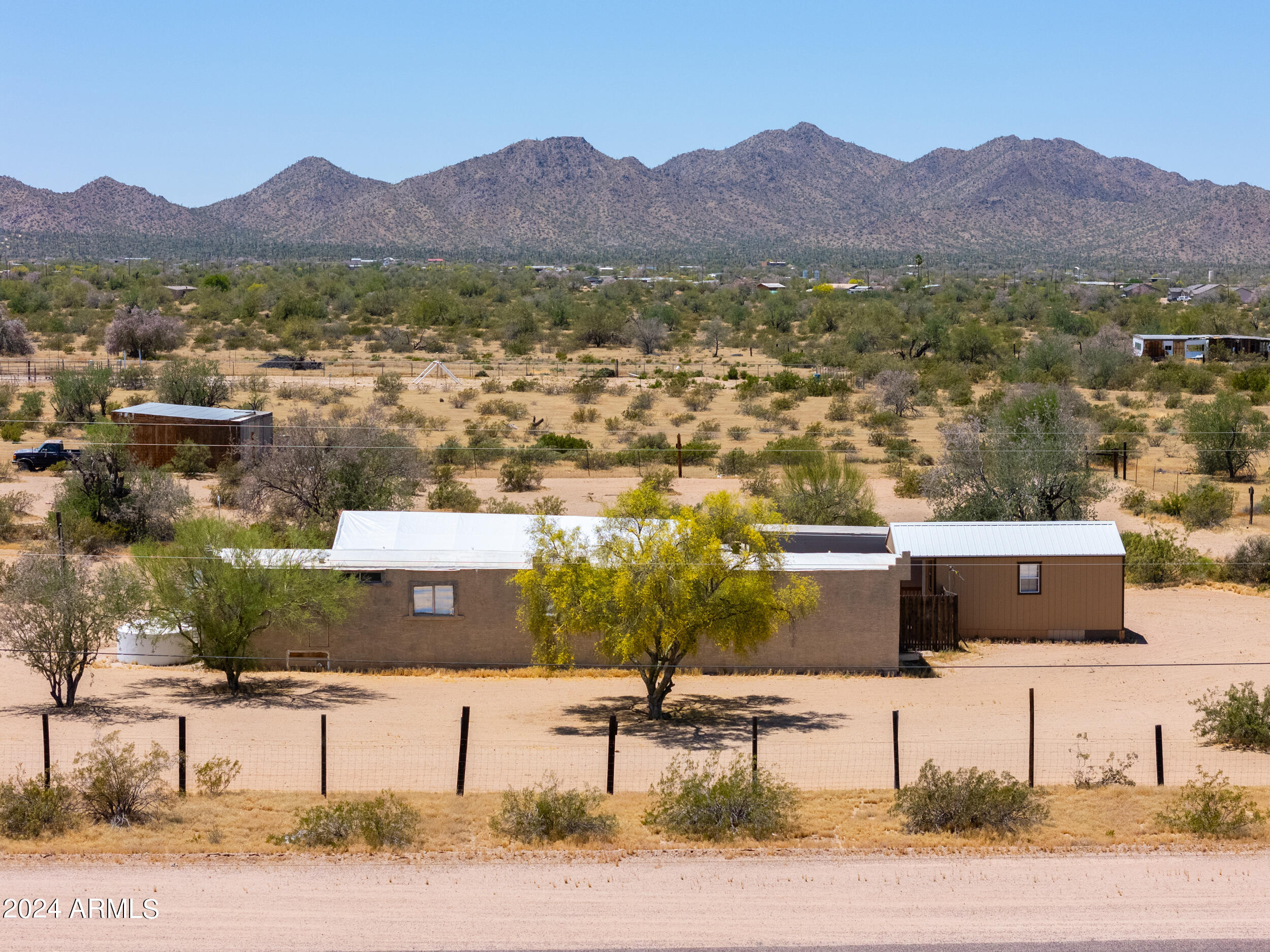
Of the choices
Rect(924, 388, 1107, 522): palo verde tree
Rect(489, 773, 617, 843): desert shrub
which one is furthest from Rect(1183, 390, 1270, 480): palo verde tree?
Rect(489, 773, 617, 843): desert shrub

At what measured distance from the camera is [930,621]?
2753 centimetres

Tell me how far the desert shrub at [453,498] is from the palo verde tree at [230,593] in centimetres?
1298

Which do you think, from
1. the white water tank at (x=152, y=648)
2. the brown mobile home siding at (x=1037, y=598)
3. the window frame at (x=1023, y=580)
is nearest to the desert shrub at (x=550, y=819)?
the white water tank at (x=152, y=648)

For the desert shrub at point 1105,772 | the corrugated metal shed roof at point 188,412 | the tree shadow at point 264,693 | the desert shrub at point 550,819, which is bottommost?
the desert shrub at point 1105,772

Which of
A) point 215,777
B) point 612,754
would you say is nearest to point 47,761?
point 215,777

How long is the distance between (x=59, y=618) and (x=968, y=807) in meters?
14.3

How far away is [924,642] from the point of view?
27.6 meters

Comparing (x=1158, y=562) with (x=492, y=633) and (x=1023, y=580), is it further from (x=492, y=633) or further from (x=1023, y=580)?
(x=492, y=633)

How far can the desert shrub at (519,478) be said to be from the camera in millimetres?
42219

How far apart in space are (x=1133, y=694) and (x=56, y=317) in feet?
264

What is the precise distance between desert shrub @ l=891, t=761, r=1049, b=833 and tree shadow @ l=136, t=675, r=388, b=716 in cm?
1007

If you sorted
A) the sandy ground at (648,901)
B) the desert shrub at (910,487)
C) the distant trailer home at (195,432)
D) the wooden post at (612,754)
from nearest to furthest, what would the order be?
the sandy ground at (648,901) → the wooden post at (612,754) → the desert shrub at (910,487) → the distant trailer home at (195,432)

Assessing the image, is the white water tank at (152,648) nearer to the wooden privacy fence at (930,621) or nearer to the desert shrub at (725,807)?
the desert shrub at (725,807)

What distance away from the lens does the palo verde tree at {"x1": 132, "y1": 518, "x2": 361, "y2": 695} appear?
24.4 meters
